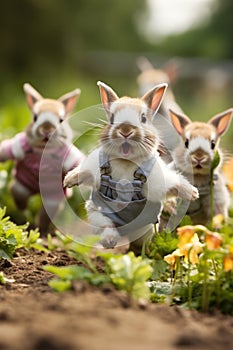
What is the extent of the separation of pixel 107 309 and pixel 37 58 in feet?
62.1

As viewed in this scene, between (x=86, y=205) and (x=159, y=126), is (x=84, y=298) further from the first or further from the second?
(x=159, y=126)

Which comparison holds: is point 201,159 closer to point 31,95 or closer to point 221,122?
point 221,122

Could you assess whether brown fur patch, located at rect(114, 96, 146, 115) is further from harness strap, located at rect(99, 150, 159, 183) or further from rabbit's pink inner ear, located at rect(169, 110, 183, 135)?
rabbit's pink inner ear, located at rect(169, 110, 183, 135)

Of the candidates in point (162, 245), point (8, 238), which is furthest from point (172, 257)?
point (8, 238)

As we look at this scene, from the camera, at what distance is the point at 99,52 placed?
34406 millimetres

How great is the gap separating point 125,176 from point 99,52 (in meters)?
30.2

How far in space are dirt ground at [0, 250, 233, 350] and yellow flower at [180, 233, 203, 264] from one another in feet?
1.15

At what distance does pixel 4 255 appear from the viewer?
4.76 metres

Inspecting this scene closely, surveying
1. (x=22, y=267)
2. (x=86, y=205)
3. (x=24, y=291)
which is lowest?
(x=24, y=291)

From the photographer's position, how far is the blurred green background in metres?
19.7

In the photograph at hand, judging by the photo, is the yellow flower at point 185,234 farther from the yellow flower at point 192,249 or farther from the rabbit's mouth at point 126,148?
the rabbit's mouth at point 126,148

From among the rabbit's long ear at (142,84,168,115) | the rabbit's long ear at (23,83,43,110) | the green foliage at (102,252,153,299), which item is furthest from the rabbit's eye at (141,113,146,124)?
the rabbit's long ear at (23,83,43,110)

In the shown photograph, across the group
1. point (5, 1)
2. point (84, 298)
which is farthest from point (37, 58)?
point (84, 298)

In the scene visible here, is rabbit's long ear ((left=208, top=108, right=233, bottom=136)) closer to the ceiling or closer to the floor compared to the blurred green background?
closer to the floor
